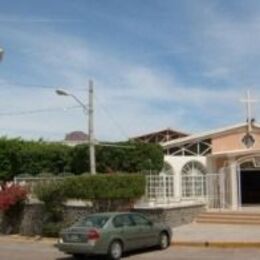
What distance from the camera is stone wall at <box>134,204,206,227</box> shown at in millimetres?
29047

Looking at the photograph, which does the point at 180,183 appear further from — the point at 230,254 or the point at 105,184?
the point at 230,254

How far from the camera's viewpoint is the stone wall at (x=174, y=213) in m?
29.0

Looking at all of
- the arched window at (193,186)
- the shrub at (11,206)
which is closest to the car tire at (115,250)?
the shrub at (11,206)

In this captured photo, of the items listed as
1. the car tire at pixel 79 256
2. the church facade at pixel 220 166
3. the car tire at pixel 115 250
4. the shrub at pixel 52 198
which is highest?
the church facade at pixel 220 166

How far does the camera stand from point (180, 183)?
1320 inches

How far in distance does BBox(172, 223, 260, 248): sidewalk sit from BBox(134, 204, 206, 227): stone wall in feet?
1.27

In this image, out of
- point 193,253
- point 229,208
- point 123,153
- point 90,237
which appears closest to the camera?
point 90,237

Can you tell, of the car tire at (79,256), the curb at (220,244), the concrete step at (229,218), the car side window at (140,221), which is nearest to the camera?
the car tire at (79,256)

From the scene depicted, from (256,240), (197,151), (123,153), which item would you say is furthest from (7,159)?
(256,240)

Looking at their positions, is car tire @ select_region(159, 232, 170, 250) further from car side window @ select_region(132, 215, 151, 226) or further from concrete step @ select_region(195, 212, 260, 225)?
concrete step @ select_region(195, 212, 260, 225)

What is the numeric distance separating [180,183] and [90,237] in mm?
13229

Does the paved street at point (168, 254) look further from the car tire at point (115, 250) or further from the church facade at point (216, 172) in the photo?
the church facade at point (216, 172)

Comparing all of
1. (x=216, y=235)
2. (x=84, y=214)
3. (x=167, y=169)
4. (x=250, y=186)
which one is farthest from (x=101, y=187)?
(x=167, y=169)

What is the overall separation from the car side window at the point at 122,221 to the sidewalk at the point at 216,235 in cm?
283
